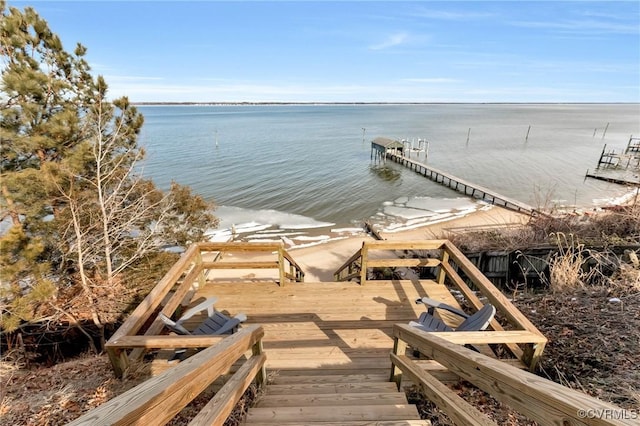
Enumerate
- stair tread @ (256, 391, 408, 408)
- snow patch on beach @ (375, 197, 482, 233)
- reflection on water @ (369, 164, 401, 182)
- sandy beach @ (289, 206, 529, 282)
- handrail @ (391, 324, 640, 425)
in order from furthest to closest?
reflection on water @ (369, 164, 401, 182)
snow patch on beach @ (375, 197, 482, 233)
sandy beach @ (289, 206, 529, 282)
stair tread @ (256, 391, 408, 408)
handrail @ (391, 324, 640, 425)

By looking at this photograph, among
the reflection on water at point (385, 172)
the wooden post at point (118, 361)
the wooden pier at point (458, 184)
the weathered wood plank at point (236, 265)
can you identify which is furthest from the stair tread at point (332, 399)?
the reflection on water at point (385, 172)

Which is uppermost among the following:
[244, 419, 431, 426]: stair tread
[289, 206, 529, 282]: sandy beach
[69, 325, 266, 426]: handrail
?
[69, 325, 266, 426]: handrail

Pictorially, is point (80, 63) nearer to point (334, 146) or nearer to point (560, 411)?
point (560, 411)

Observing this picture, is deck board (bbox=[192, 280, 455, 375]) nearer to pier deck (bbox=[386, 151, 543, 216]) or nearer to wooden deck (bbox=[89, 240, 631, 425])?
wooden deck (bbox=[89, 240, 631, 425])

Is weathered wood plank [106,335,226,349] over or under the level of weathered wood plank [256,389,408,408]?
over

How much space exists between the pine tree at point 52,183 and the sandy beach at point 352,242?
19.6 ft

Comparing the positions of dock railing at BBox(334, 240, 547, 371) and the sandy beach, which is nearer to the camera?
→ dock railing at BBox(334, 240, 547, 371)

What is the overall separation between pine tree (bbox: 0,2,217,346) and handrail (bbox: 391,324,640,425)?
23.1 feet

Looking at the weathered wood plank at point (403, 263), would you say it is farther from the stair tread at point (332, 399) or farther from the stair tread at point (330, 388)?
the stair tread at point (332, 399)

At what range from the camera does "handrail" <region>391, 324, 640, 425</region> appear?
0.90 m

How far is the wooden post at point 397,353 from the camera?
255 centimetres

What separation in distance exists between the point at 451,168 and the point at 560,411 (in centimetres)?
3123

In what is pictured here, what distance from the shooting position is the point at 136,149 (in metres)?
9.41

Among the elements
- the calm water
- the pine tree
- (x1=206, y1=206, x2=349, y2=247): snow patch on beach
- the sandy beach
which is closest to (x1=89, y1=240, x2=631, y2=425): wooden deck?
the pine tree
